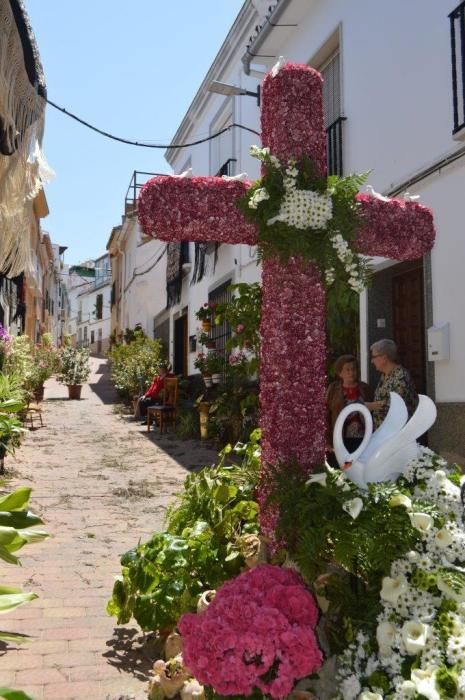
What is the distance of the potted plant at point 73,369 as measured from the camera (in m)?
18.9

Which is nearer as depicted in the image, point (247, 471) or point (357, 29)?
point (247, 471)

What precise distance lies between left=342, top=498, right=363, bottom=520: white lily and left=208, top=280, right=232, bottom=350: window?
362 inches

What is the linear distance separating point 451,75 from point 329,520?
15.5 ft

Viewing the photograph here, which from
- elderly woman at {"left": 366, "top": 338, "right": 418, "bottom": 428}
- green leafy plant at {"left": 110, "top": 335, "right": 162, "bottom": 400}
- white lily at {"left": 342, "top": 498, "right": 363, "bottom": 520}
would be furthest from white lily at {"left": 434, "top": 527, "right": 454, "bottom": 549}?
green leafy plant at {"left": 110, "top": 335, "right": 162, "bottom": 400}

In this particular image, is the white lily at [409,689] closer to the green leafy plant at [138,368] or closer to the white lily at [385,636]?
the white lily at [385,636]

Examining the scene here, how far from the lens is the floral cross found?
2916mm

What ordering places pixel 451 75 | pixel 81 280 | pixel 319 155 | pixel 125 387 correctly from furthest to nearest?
pixel 81 280
pixel 125 387
pixel 451 75
pixel 319 155

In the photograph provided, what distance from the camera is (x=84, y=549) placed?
16.2 feet

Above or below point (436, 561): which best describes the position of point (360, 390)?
above

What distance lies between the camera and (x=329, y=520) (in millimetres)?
2475

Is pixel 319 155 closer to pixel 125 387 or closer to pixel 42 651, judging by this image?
pixel 42 651

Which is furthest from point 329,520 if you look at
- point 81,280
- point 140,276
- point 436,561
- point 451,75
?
point 81,280

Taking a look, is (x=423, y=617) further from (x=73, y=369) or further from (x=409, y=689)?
(x=73, y=369)

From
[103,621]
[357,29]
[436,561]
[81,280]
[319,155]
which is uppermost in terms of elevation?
[81,280]
